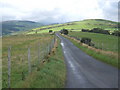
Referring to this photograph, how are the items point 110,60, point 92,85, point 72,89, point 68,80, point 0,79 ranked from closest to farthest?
1. point 72,89
2. point 92,85
3. point 68,80
4. point 0,79
5. point 110,60

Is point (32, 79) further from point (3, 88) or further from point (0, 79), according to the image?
point (0, 79)

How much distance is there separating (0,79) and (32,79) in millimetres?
5083

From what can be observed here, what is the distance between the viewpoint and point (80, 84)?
1118 centimetres

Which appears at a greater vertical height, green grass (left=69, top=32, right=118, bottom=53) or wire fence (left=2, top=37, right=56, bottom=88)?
green grass (left=69, top=32, right=118, bottom=53)

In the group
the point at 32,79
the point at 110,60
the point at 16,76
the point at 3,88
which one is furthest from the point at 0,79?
the point at 110,60

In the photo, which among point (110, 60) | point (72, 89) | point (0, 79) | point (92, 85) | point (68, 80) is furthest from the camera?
point (110, 60)

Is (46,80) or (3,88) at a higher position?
(46,80)

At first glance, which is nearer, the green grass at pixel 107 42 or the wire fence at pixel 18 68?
the wire fence at pixel 18 68

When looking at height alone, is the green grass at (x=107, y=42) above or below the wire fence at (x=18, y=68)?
above

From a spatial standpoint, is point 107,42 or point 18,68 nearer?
point 18,68

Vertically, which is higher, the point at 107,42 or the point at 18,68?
the point at 107,42

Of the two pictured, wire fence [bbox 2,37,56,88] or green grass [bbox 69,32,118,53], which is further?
green grass [bbox 69,32,118,53]

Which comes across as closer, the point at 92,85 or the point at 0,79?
the point at 92,85

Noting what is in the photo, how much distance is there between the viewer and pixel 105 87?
10250 millimetres
